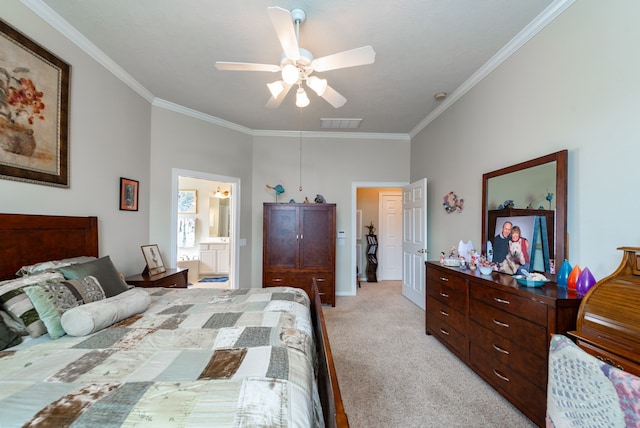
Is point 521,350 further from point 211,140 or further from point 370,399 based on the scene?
point 211,140

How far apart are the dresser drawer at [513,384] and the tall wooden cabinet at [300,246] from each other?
2.27 m

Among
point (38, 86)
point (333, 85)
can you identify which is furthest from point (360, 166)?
point (38, 86)

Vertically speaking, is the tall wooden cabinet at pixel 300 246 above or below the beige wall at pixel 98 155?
below

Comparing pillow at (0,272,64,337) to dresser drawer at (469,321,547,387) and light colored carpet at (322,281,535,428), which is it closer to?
light colored carpet at (322,281,535,428)

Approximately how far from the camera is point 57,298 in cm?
144

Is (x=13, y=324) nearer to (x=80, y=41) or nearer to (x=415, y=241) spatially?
(x=80, y=41)

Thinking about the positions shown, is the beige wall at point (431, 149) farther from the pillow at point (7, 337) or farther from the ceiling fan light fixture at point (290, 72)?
the ceiling fan light fixture at point (290, 72)

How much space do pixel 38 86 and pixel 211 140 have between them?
7.24 feet

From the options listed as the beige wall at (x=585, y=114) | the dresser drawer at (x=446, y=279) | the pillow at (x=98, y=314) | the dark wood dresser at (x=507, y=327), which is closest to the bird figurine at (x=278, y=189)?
the dresser drawer at (x=446, y=279)

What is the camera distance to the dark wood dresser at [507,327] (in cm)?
163

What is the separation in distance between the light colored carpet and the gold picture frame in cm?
216

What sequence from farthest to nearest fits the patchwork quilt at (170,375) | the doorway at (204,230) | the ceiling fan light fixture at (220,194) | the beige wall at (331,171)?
the ceiling fan light fixture at (220,194) < the doorway at (204,230) < the beige wall at (331,171) < the patchwork quilt at (170,375)

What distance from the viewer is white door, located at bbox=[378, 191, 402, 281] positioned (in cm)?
630

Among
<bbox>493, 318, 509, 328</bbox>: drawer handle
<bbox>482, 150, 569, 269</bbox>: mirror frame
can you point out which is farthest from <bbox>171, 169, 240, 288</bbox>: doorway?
<bbox>482, 150, 569, 269</bbox>: mirror frame
